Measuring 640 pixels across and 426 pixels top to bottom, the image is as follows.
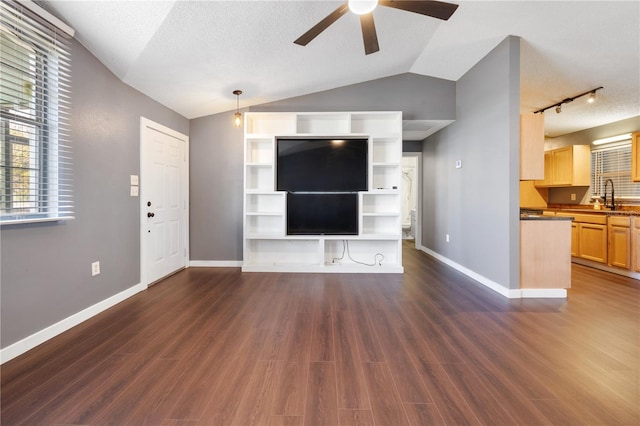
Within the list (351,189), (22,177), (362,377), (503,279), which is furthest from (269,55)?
(503,279)

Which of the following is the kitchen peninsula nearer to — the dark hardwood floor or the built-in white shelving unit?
the dark hardwood floor

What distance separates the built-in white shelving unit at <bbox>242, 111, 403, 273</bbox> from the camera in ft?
12.8

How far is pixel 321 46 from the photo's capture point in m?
2.95

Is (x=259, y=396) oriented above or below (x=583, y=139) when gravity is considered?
below

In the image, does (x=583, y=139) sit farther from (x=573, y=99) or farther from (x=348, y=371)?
(x=348, y=371)

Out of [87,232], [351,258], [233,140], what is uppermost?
[233,140]

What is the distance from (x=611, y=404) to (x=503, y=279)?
1.69 meters

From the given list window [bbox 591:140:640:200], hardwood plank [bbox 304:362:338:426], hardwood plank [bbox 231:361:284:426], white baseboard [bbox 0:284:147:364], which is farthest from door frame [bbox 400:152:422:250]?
white baseboard [bbox 0:284:147:364]

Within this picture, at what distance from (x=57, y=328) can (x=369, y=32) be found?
11.7 ft

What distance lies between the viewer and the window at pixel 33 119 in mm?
1747

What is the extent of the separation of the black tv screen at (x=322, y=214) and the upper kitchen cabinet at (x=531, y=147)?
6.82 ft

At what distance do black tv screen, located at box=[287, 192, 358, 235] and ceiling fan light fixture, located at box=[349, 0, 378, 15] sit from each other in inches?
92.0

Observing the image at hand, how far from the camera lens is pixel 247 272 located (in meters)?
3.88

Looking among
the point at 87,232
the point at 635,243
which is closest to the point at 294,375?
the point at 87,232
